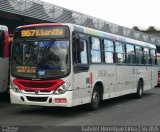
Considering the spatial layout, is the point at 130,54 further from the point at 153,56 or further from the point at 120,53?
the point at 153,56

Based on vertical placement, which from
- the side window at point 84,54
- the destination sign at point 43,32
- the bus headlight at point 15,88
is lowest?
the bus headlight at point 15,88

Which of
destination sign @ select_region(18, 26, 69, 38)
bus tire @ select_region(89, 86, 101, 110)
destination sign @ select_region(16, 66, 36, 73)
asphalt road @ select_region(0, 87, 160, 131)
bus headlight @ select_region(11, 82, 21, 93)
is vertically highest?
destination sign @ select_region(18, 26, 69, 38)

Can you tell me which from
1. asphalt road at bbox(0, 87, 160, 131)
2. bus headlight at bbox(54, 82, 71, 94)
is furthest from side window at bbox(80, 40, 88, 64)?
asphalt road at bbox(0, 87, 160, 131)

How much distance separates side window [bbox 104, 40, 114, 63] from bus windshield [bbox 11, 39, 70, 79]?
308 centimetres

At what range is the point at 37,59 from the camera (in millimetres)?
12297

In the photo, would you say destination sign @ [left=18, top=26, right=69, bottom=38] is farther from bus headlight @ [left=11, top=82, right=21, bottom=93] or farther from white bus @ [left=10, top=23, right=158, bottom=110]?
bus headlight @ [left=11, top=82, right=21, bottom=93]

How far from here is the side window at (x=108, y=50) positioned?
14.9 metres

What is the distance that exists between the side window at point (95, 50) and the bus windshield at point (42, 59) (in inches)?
69.0

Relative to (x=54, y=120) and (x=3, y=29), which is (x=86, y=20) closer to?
(x=3, y=29)

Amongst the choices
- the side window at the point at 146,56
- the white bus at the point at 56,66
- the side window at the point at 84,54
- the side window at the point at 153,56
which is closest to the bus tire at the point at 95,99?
the white bus at the point at 56,66

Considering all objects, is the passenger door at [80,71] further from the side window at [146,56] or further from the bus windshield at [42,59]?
the side window at [146,56]

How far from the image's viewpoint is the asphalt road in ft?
36.1

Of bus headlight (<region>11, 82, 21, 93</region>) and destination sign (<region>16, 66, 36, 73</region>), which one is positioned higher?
destination sign (<region>16, 66, 36, 73</region>)

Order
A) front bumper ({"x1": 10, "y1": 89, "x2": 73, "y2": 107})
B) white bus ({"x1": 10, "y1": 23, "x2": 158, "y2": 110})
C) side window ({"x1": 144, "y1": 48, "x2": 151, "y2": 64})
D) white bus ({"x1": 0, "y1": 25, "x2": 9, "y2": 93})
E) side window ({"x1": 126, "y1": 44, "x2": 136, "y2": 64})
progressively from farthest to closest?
A: side window ({"x1": 144, "y1": 48, "x2": 151, "y2": 64})
side window ({"x1": 126, "y1": 44, "x2": 136, "y2": 64})
white bus ({"x1": 0, "y1": 25, "x2": 9, "y2": 93})
white bus ({"x1": 10, "y1": 23, "x2": 158, "y2": 110})
front bumper ({"x1": 10, "y1": 89, "x2": 73, "y2": 107})
